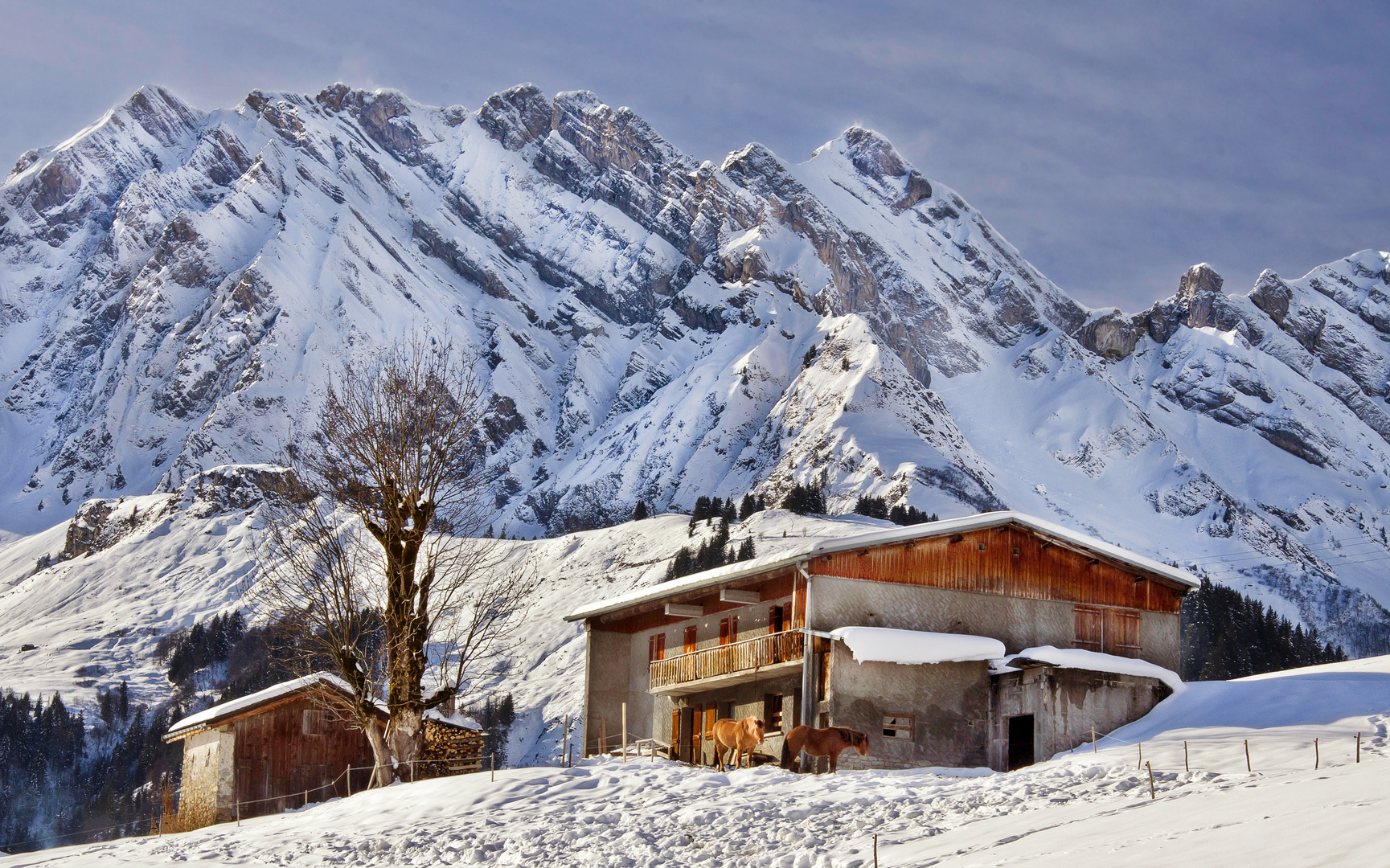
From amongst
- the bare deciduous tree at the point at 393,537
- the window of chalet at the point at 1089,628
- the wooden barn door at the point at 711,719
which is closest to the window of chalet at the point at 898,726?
the window of chalet at the point at 1089,628

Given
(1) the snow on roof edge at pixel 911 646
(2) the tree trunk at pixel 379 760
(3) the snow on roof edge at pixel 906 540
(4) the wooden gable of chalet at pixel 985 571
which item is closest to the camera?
(2) the tree trunk at pixel 379 760

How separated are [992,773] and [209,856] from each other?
554 inches

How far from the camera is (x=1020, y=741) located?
33.1m

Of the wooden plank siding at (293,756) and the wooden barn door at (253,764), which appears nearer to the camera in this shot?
the wooden barn door at (253,764)

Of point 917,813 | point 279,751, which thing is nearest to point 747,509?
point 279,751

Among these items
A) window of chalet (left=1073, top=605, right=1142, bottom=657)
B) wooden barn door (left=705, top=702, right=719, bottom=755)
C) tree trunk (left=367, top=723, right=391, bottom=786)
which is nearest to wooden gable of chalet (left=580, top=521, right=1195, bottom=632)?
window of chalet (left=1073, top=605, right=1142, bottom=657)

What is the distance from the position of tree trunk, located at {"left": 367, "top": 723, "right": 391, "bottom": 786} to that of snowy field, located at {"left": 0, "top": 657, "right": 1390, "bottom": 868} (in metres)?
2.15

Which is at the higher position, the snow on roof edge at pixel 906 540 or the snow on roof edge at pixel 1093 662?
the snow on roof edge at pixel 906 540

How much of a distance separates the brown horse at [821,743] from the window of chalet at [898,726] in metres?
3.53

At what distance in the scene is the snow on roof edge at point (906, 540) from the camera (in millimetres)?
33312

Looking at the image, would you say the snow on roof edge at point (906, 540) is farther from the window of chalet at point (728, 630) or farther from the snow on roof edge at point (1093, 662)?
the snow on roof edge at point (1093, 662)

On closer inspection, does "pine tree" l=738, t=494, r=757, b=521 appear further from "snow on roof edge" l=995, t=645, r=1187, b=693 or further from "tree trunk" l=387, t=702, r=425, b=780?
"tree trunk" l=387, t=702, r=425, b=780

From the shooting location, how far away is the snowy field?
1584cm

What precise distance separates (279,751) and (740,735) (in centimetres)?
1448
